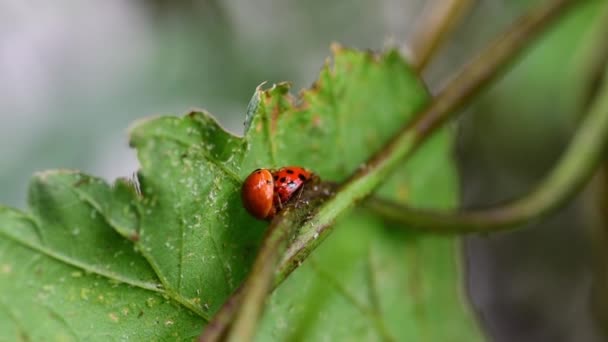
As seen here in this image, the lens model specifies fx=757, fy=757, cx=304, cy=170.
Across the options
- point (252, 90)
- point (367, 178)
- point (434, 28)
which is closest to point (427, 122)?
point (367, 178)

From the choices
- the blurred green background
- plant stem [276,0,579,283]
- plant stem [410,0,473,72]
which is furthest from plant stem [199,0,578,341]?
the blurred green background

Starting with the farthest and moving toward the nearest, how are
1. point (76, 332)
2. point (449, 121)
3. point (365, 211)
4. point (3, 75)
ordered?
point (3, 75)
point (449, 121)
point (365, 211)
point (76, 332)

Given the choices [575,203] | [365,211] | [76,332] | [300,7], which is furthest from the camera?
[300,7]

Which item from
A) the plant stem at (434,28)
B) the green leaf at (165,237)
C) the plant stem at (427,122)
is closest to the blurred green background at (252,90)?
the plant stem at (434,28)

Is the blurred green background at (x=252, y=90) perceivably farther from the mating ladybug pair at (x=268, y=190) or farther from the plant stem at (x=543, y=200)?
the mating ladybug pair at (x=268, y=190)

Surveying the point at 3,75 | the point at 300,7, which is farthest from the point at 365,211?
the point at 300,7

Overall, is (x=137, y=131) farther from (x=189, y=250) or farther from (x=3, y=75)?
(x=3, y=75)
